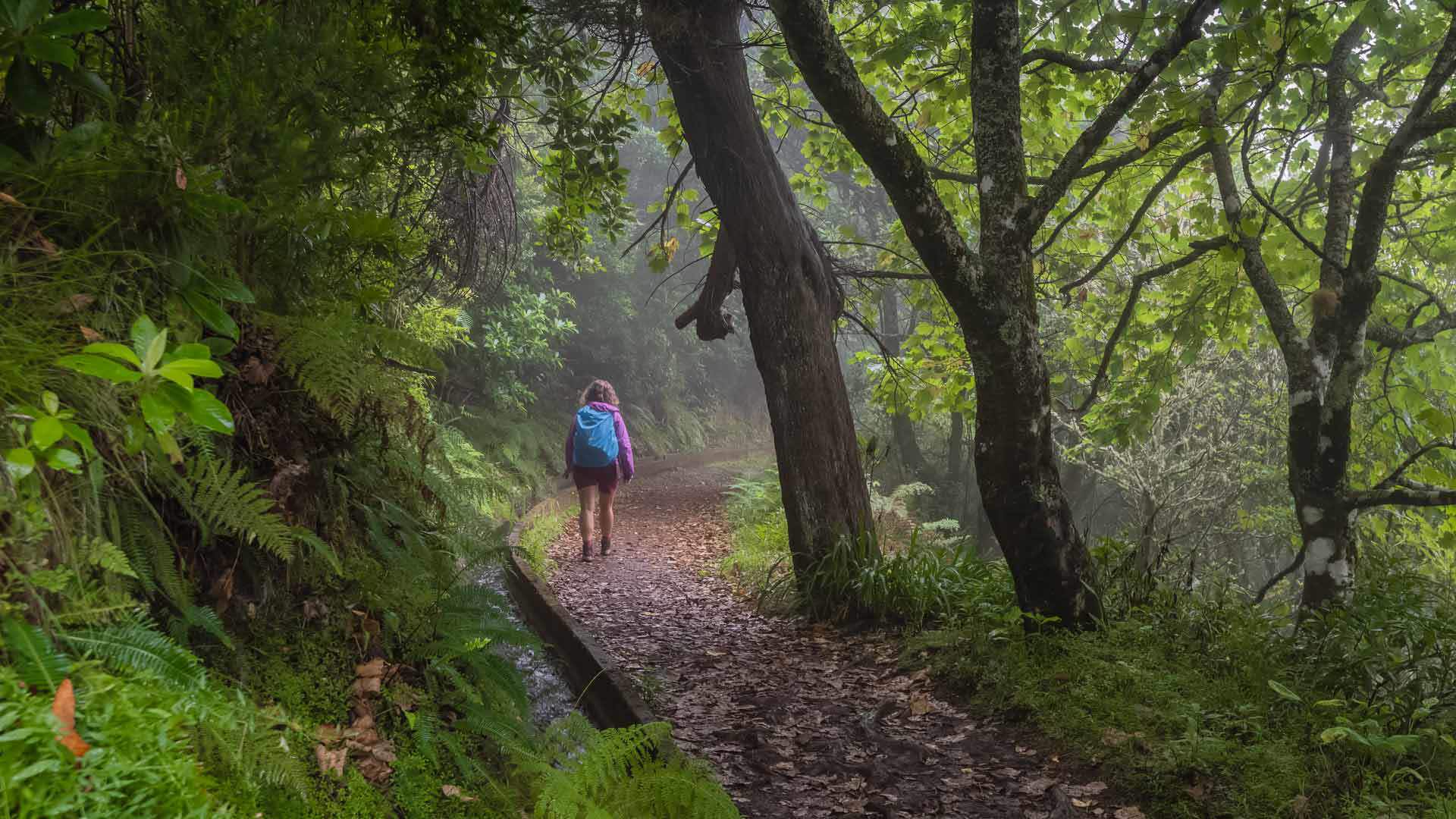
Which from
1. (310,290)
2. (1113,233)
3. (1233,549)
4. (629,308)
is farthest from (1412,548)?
(629,308)

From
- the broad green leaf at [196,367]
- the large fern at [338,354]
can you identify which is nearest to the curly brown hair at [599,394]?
the large fern at [338,354]

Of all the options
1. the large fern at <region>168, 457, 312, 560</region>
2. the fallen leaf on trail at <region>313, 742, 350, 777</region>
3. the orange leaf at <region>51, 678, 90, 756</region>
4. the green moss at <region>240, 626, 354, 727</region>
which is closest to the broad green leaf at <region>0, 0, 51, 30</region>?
the large fern at <region>168, 457, 312, 560</region>

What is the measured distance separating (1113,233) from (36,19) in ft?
31.5

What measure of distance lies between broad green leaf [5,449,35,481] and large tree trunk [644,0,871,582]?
6178 millimetres

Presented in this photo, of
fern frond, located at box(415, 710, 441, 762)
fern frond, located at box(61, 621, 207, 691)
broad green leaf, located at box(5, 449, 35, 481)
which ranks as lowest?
fern frond, located at box(415, 710, 441, 762)

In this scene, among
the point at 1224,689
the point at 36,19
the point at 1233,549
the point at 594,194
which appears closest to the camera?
the point at 36,19

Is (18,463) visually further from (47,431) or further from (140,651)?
(140,651)

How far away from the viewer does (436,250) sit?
269 inches

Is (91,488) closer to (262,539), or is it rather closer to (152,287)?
(262,539)

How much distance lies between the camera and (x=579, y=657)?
6527mm

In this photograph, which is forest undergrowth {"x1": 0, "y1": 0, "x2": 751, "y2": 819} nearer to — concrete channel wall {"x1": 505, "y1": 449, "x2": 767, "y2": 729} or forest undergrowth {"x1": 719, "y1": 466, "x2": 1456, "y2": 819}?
concrete channel wall {"x1": 505, "y1": 449, "x2": 767, "y2": 729}

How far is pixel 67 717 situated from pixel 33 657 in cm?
21

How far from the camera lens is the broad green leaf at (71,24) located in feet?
5.81

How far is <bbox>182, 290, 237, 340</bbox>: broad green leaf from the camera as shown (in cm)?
222
